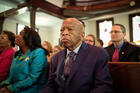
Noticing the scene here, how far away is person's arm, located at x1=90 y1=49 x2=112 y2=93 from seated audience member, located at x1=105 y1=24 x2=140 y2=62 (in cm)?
135

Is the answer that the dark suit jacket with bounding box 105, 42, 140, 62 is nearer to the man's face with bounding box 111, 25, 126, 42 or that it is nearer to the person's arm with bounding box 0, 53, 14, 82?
the man's face with bounding box 111, 25, 126, 42

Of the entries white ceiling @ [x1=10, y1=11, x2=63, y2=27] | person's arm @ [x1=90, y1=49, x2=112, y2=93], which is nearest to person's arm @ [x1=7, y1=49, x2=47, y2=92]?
person's arm @ [x1=90, y1=49, x2=112, y2=93]

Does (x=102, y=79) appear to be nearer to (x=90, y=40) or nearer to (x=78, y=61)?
(x=78, y=61)

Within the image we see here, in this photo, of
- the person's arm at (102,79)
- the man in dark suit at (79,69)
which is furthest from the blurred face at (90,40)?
the person's arm at (102,79)

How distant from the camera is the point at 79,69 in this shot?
120 centimetres

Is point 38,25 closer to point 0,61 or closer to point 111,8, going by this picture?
point 111,8

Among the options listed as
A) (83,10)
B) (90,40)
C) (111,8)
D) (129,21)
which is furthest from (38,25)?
(90,40)

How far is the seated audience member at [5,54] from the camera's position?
2.06 m

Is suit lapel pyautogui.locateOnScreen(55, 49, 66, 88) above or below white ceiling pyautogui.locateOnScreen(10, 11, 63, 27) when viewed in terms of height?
below

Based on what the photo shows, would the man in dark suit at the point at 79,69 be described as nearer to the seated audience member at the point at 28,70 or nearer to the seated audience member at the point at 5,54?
the seated audience member at the point at 28,70

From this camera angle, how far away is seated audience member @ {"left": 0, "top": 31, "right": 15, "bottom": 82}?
81.0 inches

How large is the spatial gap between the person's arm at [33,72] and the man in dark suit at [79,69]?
1.15ft

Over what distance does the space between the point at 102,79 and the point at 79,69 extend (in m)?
0.22

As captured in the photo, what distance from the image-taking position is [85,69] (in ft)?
3.88
